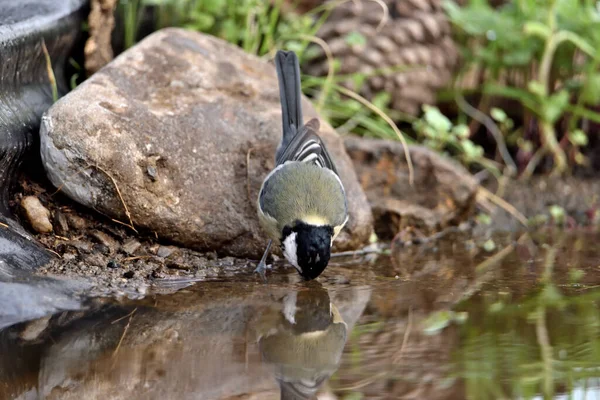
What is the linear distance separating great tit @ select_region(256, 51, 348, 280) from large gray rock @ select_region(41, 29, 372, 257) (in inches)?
8.2

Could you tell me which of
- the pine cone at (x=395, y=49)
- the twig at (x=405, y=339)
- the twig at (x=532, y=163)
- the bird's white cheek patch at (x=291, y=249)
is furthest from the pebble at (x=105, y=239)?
the twig at (x=532, y=163)

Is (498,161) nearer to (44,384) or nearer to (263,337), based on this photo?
(263,337)

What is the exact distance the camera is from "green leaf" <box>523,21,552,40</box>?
5352mm

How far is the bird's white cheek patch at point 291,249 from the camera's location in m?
3.72

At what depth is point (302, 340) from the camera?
283 centimetres

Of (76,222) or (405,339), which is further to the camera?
(76,222)

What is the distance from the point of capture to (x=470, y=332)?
2.87 metres

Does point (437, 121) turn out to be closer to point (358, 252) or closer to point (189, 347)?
point (358, 252)

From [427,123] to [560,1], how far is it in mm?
1277

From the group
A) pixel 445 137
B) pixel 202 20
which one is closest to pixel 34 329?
pixel 202 20

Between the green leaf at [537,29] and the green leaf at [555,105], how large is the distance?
1.44 feet

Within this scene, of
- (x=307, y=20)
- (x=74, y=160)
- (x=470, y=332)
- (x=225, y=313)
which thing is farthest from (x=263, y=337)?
(x=307, y=20)

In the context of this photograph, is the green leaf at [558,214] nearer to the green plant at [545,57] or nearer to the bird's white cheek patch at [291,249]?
the green plant at [545,57]

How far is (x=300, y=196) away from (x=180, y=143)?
2.38 ft
